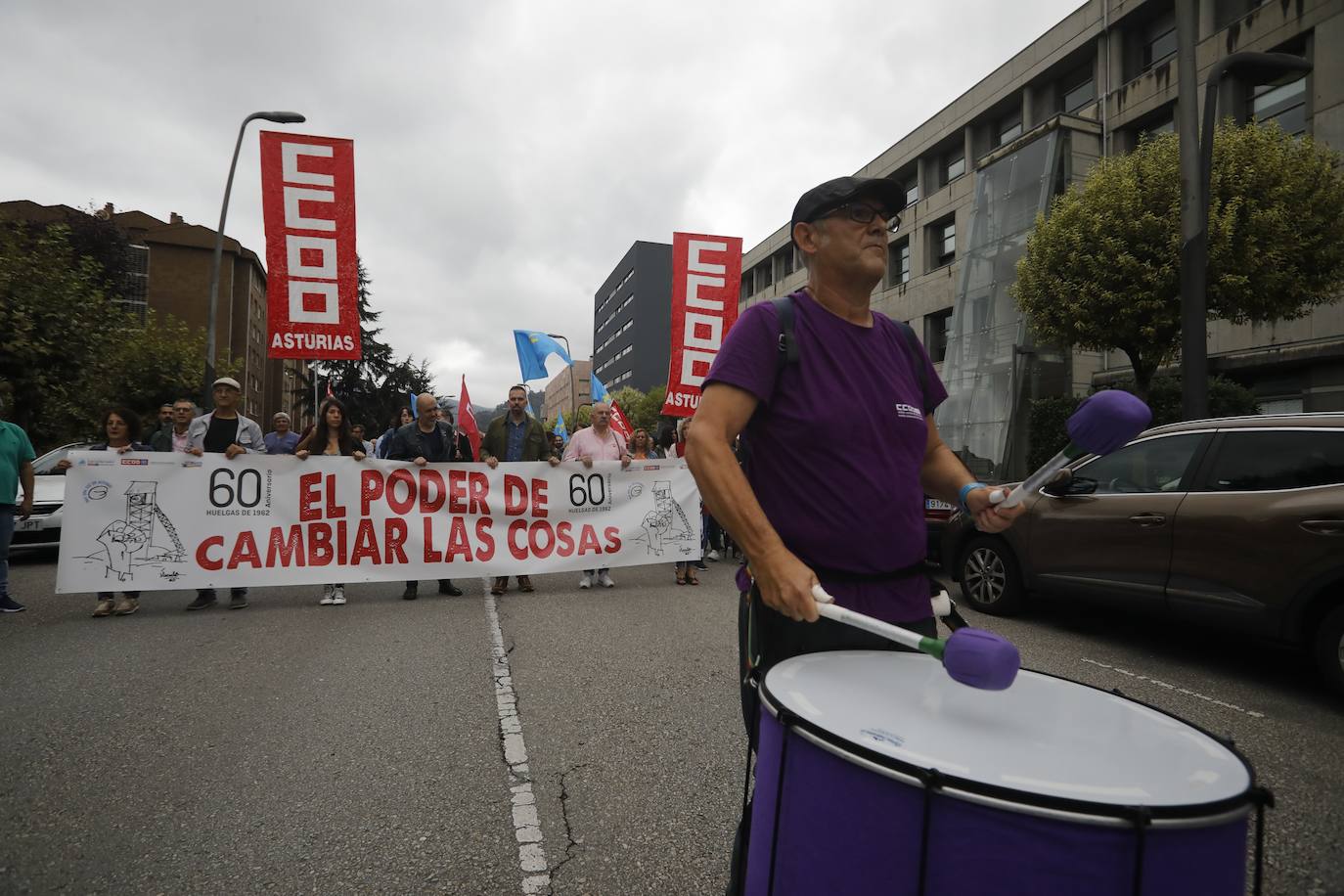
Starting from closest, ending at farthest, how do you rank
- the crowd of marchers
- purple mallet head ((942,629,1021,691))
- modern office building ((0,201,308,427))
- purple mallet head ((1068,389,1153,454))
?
purple mallet head ((942,629,1021,691)) < purple mallet head ((1068,389,1153,454)) < the crowd of marchers < modern office building ((0,201,308,427))

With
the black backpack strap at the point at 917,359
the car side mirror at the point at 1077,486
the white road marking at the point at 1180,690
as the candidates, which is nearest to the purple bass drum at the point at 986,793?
the black backpack strap at the point at 917,359

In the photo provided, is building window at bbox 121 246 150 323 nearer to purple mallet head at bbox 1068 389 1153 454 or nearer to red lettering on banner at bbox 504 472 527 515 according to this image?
red lettering on banner at bbox 504 472 527 515

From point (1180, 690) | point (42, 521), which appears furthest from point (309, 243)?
point (1180, 690)

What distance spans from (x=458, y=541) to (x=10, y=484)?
3.82 metres

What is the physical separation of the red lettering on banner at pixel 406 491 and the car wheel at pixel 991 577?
548cm

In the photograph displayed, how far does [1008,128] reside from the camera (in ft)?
85.1

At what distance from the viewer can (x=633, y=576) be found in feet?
30.0

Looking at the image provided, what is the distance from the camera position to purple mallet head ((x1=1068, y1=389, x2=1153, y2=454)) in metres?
1.34

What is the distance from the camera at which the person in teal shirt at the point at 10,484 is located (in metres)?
6.27

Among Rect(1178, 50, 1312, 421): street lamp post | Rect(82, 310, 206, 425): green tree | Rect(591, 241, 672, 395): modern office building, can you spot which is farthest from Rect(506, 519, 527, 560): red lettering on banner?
Rect(591, 241, 672, 395): modern office building

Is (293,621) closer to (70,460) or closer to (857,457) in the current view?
(70,460)

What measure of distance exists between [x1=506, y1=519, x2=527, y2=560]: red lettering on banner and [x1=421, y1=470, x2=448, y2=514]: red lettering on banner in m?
0.78

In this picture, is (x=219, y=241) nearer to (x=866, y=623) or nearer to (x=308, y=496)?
(x=308, y=496)

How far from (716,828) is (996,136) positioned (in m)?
29.5
